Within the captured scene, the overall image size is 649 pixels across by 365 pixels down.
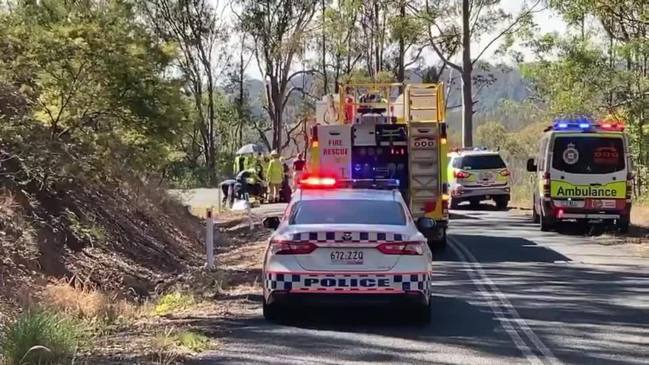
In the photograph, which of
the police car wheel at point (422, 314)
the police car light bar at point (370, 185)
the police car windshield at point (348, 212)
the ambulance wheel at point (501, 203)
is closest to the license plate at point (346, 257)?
the police car windshield at point (348, 212)

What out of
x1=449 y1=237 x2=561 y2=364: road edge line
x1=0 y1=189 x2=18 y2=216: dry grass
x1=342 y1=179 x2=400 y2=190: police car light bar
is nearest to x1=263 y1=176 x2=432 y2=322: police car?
x1=449 y1=237 x2=561 y2=364: road edge line

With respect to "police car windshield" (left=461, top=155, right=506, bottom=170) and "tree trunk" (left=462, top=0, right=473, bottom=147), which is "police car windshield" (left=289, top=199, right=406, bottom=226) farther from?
"tree trunk" (left=462, top=0, right=473, bottom=147)

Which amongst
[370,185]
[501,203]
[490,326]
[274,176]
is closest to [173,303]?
[370,185]

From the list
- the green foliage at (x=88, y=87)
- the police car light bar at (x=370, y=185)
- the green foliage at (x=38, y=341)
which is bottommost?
the green foliage at (x=38, y=341)

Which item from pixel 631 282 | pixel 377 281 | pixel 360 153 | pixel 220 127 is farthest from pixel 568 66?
pixel 220 127

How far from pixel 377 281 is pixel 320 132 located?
852 centimetres

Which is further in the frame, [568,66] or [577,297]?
[568,66]

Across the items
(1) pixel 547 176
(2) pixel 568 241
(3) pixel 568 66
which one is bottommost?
(2) pixel 568 241

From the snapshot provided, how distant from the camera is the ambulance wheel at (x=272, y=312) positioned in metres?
9.98

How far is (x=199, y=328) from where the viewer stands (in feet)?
31.8

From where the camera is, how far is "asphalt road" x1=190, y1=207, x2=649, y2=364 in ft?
27.4

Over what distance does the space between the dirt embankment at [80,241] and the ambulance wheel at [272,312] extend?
3013 mm

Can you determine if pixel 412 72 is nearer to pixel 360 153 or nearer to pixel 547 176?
pixel 547 176

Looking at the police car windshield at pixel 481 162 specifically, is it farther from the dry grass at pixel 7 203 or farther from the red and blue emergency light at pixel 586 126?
the dry grass at pixel 7 203
